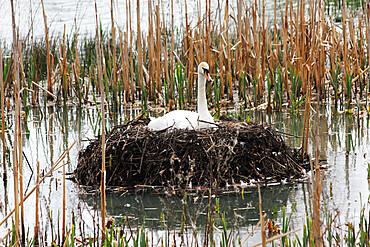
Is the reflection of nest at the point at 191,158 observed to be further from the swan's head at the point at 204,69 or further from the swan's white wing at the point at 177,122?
the swan's head at the point at 204,69

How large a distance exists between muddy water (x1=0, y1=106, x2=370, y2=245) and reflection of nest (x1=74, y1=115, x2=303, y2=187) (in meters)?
0.17

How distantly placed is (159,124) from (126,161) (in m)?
0.61

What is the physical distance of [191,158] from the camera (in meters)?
5.42

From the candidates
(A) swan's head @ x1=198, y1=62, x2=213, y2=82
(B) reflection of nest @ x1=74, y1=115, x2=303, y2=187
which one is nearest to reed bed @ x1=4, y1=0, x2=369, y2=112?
(A) swan's head @ x1=198, y1=62, x2=213, y2=82

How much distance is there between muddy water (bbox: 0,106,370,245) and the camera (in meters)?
4.63

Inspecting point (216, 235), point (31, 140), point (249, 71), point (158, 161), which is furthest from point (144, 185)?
point (249, 71)

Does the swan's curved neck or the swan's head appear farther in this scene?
the swan's head

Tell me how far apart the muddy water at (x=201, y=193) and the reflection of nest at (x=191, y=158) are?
0.17m

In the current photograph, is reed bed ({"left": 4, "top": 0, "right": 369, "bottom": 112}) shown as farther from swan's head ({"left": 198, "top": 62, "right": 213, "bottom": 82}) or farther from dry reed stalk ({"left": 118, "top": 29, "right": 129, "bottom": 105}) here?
swan's head ({"left": 198, "top": 62, "right": 213, "bottom": 82})

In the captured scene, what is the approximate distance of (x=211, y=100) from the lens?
933 cm

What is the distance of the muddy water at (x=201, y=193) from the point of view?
4633 millimetres

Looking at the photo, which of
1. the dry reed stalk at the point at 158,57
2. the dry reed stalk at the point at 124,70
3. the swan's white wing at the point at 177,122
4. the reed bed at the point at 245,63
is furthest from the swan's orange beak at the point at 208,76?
the dry reed stalk at the point at 124,70

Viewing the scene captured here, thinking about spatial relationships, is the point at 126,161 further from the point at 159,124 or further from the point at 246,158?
the point at 246,158

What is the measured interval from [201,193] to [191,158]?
1.11 feet
